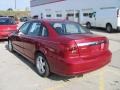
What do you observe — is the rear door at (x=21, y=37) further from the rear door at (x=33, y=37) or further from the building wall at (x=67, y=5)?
the building wall at (x=67, y=5)

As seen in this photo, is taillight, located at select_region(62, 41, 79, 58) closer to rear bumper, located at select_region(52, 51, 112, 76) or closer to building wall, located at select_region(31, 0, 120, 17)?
rear bumper, located at select_region(52, 51, 112, 76)

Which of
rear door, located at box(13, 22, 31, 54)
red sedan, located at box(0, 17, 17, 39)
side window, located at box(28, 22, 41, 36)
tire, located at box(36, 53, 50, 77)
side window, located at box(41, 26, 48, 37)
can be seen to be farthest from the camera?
red sedan, located at box(0, 17, 17, 39)

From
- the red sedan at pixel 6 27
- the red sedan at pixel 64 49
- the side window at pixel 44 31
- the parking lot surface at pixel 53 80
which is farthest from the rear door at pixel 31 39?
the red sedan at pixel 6 27

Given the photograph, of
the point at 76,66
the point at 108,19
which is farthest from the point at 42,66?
the point at 108,19

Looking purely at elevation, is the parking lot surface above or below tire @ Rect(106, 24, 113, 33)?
below

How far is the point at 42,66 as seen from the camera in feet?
19.8

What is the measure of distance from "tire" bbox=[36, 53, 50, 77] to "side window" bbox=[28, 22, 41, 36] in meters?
0.70

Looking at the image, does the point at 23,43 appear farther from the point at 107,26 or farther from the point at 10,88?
the point at 107,26

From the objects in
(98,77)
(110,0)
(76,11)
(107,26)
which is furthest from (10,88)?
(76,11)

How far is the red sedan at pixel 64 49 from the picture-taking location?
16.5 ft

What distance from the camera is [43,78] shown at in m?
5.96

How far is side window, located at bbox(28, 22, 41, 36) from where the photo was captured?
6379mm

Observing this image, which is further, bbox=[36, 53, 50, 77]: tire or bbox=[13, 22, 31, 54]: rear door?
bbox=[13, 22, 31, 54]: rear door

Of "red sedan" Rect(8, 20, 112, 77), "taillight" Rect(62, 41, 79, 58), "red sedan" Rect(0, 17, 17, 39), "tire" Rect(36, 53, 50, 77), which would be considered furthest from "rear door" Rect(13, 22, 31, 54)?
"red sedan" Rect(0, 17, 17, 39)
